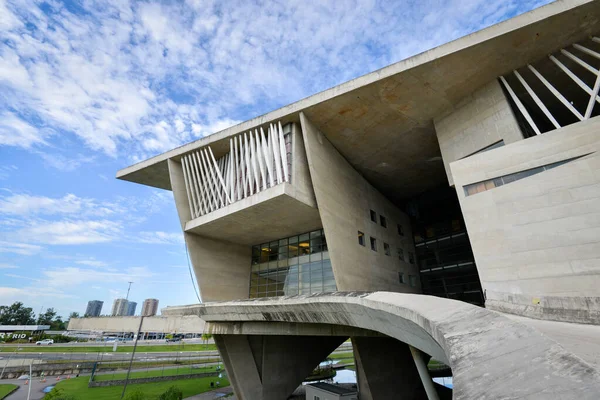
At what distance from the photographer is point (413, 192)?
1174 inches

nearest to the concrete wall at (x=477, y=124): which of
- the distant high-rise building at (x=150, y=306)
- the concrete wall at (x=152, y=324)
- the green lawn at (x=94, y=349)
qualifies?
the concrete wall at (x=152, y=324)

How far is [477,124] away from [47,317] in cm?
12054

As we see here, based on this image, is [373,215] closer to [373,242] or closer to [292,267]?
[373,242]

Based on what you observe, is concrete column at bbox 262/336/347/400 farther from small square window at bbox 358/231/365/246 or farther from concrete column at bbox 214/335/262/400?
small square window at bbox 358/231/365/246

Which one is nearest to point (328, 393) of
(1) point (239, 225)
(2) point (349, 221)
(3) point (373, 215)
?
(2) point (349, 221)

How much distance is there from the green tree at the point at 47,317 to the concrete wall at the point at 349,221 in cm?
10739

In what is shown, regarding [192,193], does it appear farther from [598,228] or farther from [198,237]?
[598,228]

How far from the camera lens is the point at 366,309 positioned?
9.92 metres

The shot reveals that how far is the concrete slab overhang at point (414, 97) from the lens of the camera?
14359mm

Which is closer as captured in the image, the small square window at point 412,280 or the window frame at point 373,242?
the window frame at point 373,242

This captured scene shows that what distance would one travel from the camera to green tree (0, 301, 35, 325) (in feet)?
257

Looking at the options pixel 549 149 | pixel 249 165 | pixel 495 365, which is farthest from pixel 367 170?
pixel 495 365

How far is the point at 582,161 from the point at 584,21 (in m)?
7.42

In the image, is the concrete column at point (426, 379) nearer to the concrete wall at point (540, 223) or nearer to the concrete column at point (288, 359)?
the concrete wall at point (540, 223)
